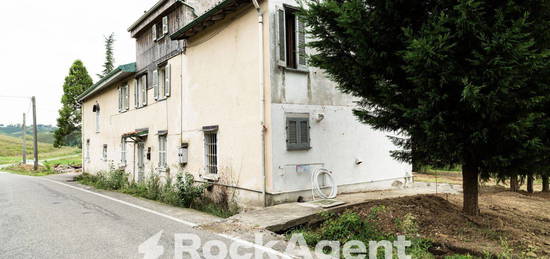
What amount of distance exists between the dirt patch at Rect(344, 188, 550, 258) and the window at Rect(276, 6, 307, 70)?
12.8 feet

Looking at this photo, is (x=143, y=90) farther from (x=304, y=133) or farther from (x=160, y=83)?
(x=304, y=133)

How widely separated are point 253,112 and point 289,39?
2115mm

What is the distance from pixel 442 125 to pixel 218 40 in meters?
7.16

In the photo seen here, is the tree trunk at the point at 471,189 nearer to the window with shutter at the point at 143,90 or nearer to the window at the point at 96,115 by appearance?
the window with shutter at the point at 143,90

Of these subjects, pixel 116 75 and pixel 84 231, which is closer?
pixel 84 231

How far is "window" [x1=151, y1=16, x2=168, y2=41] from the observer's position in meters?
14.1

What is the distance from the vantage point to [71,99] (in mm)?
33938

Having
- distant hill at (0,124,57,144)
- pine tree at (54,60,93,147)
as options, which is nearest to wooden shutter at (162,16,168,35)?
pine tree at (54,60,93,147)

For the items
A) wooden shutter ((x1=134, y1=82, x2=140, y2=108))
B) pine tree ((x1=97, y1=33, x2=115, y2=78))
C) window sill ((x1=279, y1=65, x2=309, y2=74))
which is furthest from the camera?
pine tree ((x1=97, y1=33, x2=115, y2=78))

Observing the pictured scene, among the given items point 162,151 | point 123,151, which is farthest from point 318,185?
point 123,151

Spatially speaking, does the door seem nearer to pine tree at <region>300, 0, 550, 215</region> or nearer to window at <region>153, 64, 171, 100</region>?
window at <region>153, 64, 171, 100</region>

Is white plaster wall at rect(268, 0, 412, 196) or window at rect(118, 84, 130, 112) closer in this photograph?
white plaster wall at rect(268, 0, 412, 196)

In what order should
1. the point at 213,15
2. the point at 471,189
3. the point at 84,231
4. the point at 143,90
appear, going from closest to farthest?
the point at 471,189, the point at 84,231, the point at 213,15, the point at 143,90

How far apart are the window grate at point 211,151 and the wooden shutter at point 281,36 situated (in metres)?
3.34
